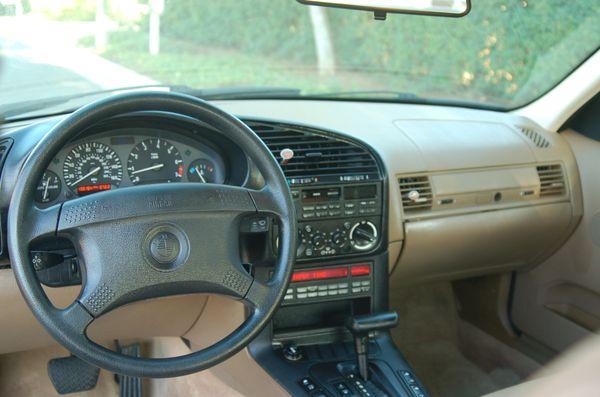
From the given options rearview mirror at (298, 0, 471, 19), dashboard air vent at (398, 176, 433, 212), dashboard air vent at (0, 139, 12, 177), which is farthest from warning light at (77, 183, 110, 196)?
dashboard air vent at (398, 176, 433, 212)

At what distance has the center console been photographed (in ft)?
8.34

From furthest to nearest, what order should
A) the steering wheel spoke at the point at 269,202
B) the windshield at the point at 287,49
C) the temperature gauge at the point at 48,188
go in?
the windshield at the point at 287,49, the temperature gauge at the point at 48,188, the steering wheel spoke at the point at 269,202

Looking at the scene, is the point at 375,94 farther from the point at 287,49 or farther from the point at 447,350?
the point at 287,49

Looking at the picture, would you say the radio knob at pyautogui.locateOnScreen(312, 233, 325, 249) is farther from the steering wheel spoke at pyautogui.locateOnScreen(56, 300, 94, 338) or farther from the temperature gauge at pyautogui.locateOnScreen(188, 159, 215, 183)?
the steering wheel spoke at pyautogui.locateOnScreen(56, 300, 94, 338)

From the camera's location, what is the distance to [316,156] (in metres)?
2.63

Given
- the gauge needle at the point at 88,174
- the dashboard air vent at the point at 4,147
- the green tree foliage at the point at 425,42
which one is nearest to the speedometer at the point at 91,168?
the gauge needle at the point at 88,174

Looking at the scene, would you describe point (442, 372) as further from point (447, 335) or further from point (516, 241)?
point (516, 241)

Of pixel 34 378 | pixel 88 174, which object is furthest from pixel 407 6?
pixel 34 378

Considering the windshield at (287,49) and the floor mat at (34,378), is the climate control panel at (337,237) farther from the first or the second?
the floor mat at (34,378)

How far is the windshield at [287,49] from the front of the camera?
125 inches

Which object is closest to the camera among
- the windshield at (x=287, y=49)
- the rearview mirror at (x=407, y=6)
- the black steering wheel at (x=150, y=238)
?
the black steering wheel at (x=150, y=238)

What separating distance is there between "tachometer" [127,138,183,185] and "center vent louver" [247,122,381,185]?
0.32 metres

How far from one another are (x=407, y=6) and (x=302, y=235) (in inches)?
30.9

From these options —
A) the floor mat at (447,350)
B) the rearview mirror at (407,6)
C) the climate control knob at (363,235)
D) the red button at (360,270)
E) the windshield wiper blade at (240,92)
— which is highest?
the rearview mirror at (407,6)
